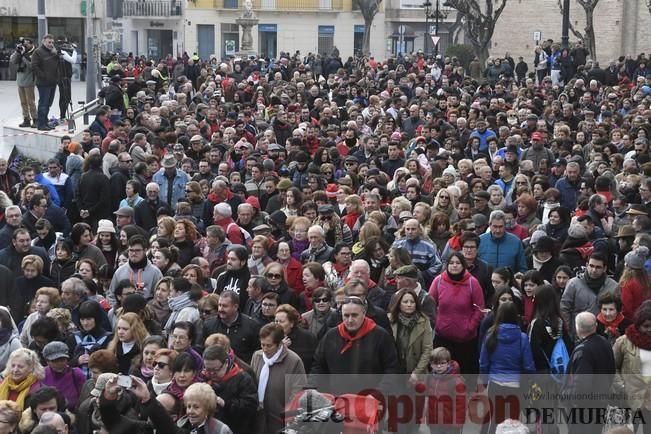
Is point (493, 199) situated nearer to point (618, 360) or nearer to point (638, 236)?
point (638, 236)

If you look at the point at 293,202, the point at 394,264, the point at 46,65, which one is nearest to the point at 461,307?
the point at 394,264

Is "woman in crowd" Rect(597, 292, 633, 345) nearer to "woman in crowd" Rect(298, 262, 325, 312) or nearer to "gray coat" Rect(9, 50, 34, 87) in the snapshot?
"woman in crowd" Rect(298, 262, 325, 312)

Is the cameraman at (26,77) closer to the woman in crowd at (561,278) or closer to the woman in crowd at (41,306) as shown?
the woman in crowd at (41,306)

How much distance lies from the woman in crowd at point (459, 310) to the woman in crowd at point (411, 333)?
64 cm

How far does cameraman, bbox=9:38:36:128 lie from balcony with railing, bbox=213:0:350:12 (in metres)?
44.4

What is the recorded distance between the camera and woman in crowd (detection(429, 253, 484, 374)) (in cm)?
996

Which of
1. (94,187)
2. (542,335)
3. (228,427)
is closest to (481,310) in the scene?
(542,335)

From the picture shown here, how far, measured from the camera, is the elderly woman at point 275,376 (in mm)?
8461

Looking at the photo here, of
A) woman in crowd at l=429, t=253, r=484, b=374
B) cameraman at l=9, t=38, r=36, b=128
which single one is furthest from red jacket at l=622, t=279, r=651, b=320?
cameraman at l=9, t=38, r=36, b=128

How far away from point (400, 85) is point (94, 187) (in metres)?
15.3

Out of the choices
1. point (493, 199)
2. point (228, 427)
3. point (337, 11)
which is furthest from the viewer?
point (337, 11)

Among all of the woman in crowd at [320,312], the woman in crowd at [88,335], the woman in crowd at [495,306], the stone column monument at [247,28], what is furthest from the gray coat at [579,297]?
the stone column monument at [247,28]

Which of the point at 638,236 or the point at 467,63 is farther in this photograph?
the point at 467,63

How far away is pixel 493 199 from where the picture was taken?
1356cm
